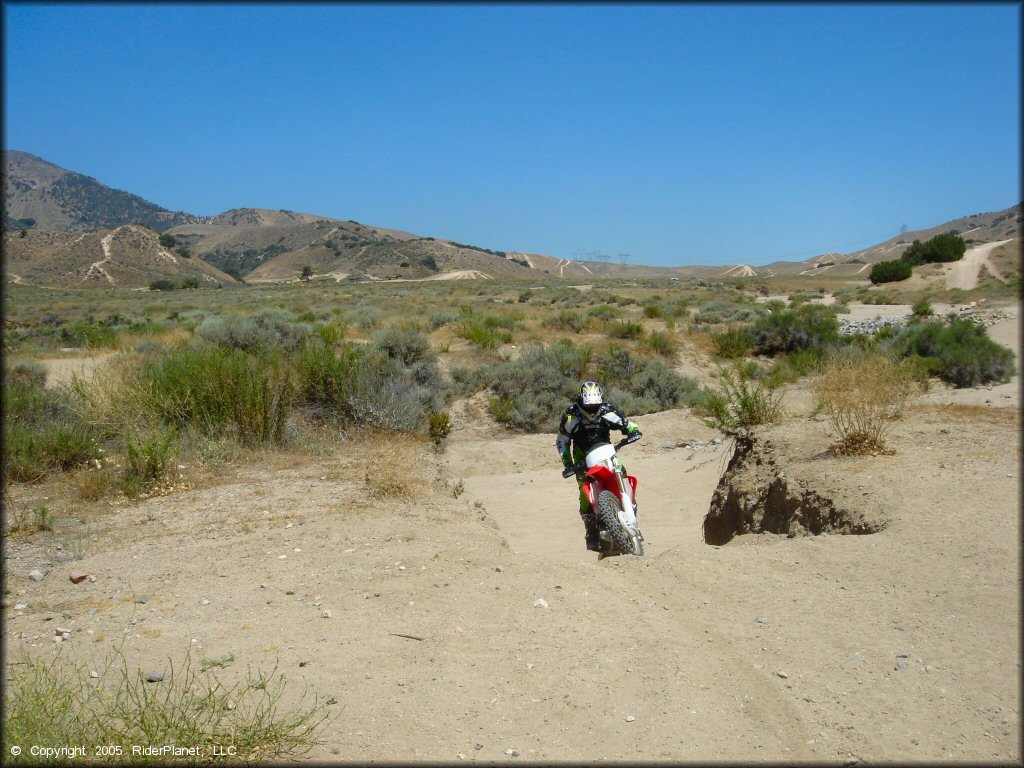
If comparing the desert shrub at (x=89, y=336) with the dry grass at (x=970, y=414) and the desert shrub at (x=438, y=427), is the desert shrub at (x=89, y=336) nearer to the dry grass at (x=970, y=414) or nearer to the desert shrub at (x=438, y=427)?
the desert shrub at (x=438, y=427)

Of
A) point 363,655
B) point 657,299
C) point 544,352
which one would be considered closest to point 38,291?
point 657,299

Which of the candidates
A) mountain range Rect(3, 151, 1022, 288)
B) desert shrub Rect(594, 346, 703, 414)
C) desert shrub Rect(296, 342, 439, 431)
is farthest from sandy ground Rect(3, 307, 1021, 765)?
mountain range Rect(3, 151, 1022, 288)

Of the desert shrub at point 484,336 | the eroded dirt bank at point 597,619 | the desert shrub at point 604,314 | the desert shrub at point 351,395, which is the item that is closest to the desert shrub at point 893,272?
the desert shrub at point 604,314

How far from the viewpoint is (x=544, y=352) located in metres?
17.5

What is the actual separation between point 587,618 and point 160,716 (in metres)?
2.63

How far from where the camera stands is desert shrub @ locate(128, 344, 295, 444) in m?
10.6

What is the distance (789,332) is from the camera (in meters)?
21.0

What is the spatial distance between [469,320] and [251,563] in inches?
691

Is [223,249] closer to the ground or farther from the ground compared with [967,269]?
farther from the ground

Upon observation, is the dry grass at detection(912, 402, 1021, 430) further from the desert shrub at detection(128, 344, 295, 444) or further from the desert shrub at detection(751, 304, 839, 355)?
the desert shrub at detection(751, 304, 839, 355)

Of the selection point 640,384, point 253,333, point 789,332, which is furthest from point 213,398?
point 789,332

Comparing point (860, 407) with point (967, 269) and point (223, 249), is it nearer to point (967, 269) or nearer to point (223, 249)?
point (967, 269)

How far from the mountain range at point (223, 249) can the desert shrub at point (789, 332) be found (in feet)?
79.0

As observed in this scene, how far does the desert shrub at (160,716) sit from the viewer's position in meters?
3.29
